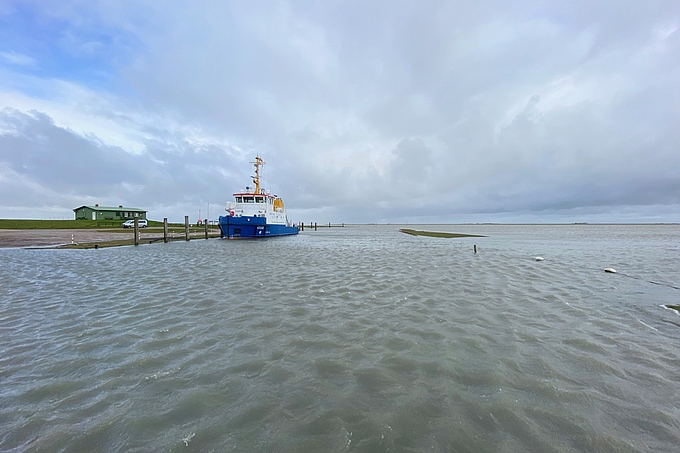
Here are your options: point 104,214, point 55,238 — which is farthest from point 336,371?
point 104,214

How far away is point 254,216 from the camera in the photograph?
4241 cm

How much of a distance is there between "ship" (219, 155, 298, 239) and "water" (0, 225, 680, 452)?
30.5 metres

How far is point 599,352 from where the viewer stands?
586cm

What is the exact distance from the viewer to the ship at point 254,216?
1612 inches

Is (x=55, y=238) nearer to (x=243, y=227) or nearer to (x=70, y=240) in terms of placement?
(x=70, y=240)

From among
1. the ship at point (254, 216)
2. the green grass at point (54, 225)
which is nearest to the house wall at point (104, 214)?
the green grass at point (54, 225)

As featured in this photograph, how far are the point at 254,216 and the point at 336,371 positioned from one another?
129 ft

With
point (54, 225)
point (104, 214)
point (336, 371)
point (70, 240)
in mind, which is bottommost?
point (336, 371)

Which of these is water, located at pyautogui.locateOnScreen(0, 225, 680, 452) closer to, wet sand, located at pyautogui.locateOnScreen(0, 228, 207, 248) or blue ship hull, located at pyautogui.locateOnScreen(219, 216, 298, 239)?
wet sand, located at pyautogui.locateOnScreen(0, 228, 207, 248)

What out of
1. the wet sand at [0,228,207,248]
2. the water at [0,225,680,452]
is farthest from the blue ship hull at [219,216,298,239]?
the water at [0,225,680,452]

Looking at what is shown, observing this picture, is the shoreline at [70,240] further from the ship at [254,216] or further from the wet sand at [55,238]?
the ship at [254,216]

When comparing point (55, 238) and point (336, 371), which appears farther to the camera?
point (55, 238)

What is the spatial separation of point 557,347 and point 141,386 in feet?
23.9

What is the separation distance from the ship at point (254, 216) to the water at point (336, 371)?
30.5 meters
